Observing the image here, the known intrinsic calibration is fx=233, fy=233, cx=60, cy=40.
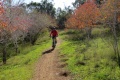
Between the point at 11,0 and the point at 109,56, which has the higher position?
the point at 11,0

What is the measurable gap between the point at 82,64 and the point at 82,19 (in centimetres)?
1812

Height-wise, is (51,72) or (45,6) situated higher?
(45,6)

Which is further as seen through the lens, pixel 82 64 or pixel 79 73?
pixel 82 64

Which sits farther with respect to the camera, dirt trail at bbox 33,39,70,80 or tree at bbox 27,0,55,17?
tree at bbox 27,0,55,17

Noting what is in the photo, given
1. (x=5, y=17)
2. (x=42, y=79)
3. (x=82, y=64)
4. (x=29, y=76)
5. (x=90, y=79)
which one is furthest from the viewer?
(x=5, y=17)

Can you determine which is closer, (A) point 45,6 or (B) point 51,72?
(B) point 51,72

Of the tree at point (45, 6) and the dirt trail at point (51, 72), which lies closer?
the dirt trail at point (51, 72)

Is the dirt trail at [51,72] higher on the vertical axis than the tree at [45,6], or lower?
lower

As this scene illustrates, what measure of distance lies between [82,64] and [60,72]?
1.67 meters

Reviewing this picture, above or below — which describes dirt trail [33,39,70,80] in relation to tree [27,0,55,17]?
below

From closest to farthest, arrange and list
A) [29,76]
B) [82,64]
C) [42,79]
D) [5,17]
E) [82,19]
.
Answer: [42,79], [29,76], [82,64], [5,17], [82,19]

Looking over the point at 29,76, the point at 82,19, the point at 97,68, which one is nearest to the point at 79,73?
the point at 97,68

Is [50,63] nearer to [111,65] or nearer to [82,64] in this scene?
[82,64]

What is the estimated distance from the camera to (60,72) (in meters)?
13.0
